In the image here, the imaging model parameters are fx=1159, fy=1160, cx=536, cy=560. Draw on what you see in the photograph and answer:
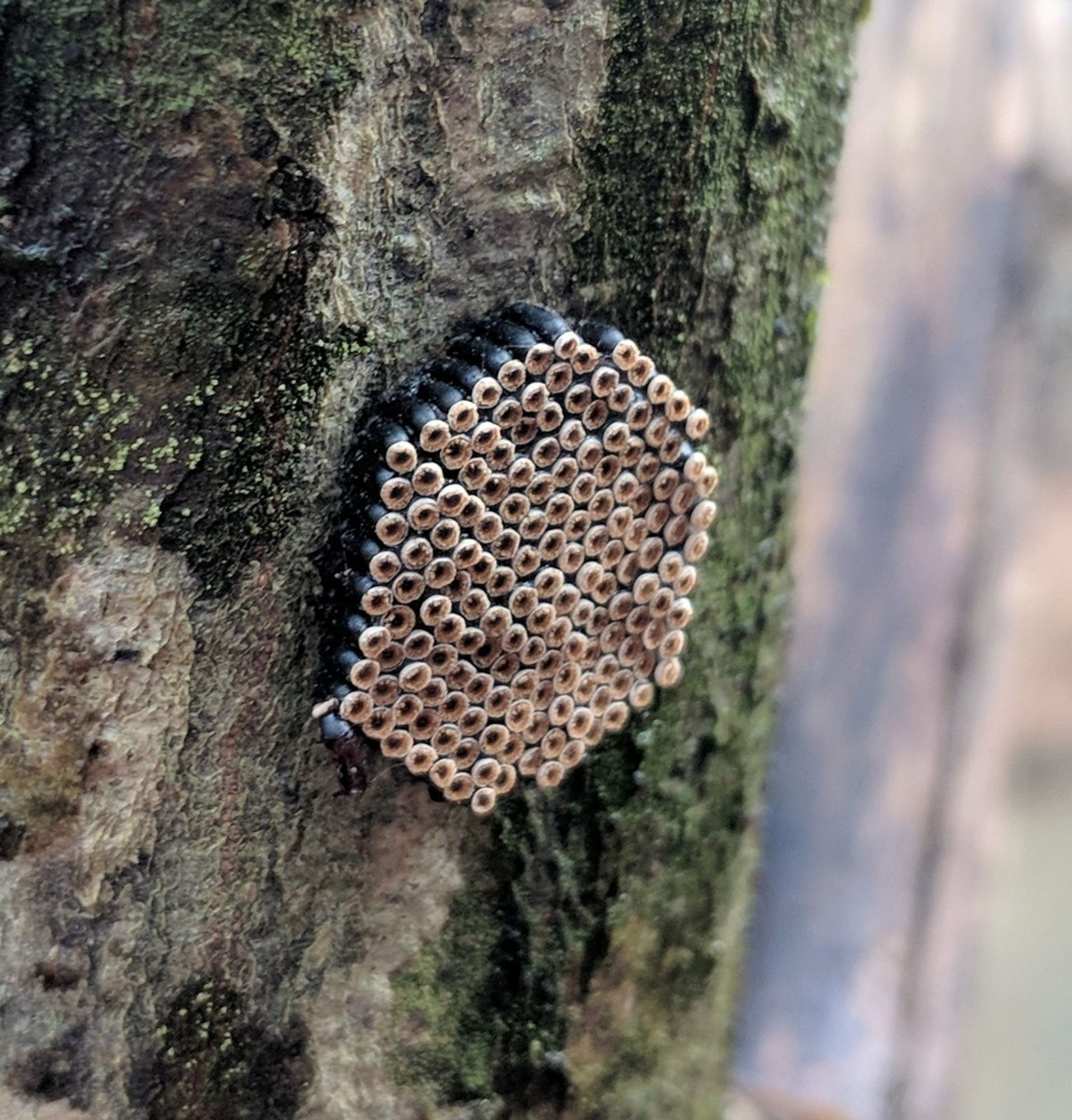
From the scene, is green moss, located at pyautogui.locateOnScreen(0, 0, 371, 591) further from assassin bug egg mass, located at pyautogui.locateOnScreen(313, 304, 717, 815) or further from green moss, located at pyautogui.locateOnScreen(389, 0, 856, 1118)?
green moss, located at pyautogui.locateOnScreen(389, 0, 856, 1118)

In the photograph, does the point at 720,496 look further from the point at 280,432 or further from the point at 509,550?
the point at 280,432

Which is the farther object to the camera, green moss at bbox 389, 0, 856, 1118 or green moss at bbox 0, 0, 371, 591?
green moss at bbox 389, 0, 856, 1118

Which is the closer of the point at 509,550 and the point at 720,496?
the point at 509,550

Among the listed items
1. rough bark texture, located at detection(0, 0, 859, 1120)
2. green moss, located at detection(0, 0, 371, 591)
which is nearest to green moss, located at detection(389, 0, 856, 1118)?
rough bark texture, located at detection(0, 0, 859, 1120)

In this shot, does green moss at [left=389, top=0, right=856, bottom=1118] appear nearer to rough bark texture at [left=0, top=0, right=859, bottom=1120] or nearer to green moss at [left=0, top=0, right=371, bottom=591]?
rough bark texture at [left=0, top=0, right=859, bottom=1120]

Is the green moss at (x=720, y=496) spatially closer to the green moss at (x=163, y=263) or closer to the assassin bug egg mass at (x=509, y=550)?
the assassin bug egg mass at (x=509, y=550)

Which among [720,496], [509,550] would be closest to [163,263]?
[509,550]

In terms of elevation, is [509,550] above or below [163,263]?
below
